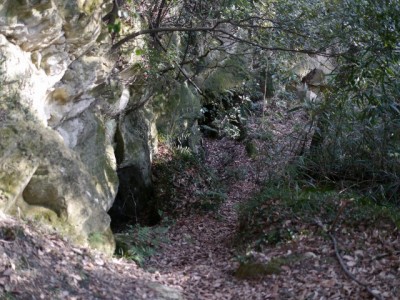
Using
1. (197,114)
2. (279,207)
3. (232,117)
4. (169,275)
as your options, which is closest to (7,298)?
(169,275)

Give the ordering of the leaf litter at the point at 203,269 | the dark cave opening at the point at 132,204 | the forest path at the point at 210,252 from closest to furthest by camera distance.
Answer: the leaf litter at the point at 203,269, the forest path at the point at 210,252, the dark cave opening at the point at 132,204

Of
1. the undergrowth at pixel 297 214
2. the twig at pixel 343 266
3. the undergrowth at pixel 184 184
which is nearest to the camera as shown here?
the twig at pixel 343 266

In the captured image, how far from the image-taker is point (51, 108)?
26.0 feet

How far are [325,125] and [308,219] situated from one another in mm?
3479

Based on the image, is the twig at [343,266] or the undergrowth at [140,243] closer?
the twig at [343,266]

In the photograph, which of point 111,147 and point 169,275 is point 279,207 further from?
point 111,147

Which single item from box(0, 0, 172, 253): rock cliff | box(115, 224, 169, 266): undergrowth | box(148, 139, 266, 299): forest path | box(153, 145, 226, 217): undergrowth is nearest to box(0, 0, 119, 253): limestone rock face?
box(0, 0, 172, 253): rock cliff

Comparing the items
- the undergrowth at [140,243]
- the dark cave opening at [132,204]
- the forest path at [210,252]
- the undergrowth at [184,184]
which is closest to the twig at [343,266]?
the forest path at [210,252]

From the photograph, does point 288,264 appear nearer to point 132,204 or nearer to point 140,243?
point 140,243

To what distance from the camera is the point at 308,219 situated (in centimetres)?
777

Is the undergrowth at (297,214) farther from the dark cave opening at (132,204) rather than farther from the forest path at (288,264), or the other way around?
the dark cave opening at (132,204)

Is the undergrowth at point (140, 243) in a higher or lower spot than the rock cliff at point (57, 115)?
lower

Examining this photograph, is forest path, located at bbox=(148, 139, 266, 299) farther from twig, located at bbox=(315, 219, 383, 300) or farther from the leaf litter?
twig, located at bbox=(315, 219, 383, 300)

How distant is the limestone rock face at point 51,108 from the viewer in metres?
6.34
